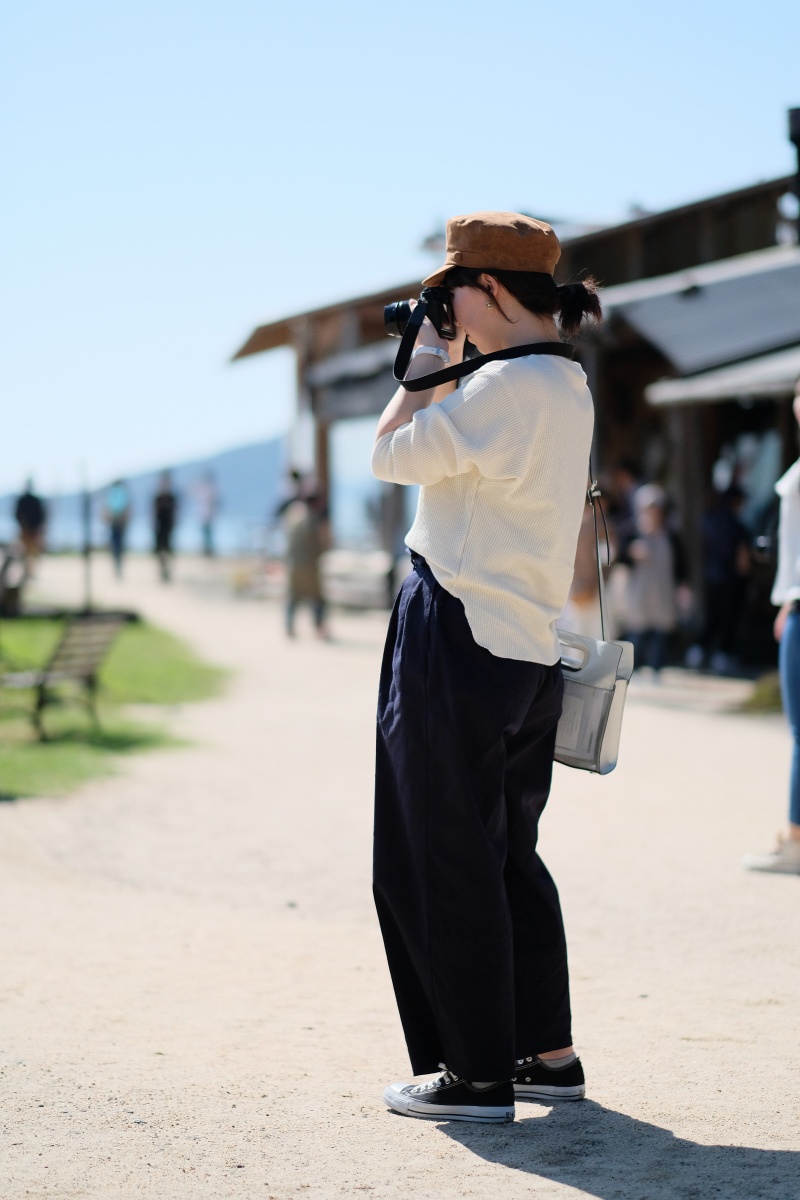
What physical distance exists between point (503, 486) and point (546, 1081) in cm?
132

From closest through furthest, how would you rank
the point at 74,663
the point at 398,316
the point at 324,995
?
the point at 398,316 < the point at 324,995 < the point at 74,663

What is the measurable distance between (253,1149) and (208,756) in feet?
19.6

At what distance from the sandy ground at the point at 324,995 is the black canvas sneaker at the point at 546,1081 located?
0.11 ft

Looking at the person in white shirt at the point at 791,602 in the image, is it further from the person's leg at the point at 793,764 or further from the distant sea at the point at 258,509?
the distant sea at the point at 258,509

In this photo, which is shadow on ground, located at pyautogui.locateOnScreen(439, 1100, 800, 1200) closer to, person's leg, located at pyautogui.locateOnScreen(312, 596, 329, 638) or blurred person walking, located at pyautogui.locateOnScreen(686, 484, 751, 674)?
blurred person walking, located at pyautogui.locateOnScreen(686, 484, 751, 674)

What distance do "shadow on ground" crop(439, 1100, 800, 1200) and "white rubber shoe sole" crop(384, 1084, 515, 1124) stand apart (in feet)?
0.06

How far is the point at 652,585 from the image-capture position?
40.0ft

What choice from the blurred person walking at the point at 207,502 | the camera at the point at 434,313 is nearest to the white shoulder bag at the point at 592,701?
the camera at the point at 434,313

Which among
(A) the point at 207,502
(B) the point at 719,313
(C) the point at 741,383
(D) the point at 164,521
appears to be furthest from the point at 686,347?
(A) the point at 207,502

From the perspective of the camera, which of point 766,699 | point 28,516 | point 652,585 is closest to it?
point 766,699

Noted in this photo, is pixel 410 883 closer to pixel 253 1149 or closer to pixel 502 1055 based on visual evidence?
pixel 502 1055

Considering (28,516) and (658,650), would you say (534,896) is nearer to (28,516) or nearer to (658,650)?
(658,650)

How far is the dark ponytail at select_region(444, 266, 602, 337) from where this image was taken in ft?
9.95

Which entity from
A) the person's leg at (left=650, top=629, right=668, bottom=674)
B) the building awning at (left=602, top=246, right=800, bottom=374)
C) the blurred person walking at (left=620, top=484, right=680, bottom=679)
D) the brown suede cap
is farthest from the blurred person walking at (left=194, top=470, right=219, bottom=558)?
the brown suede cap
